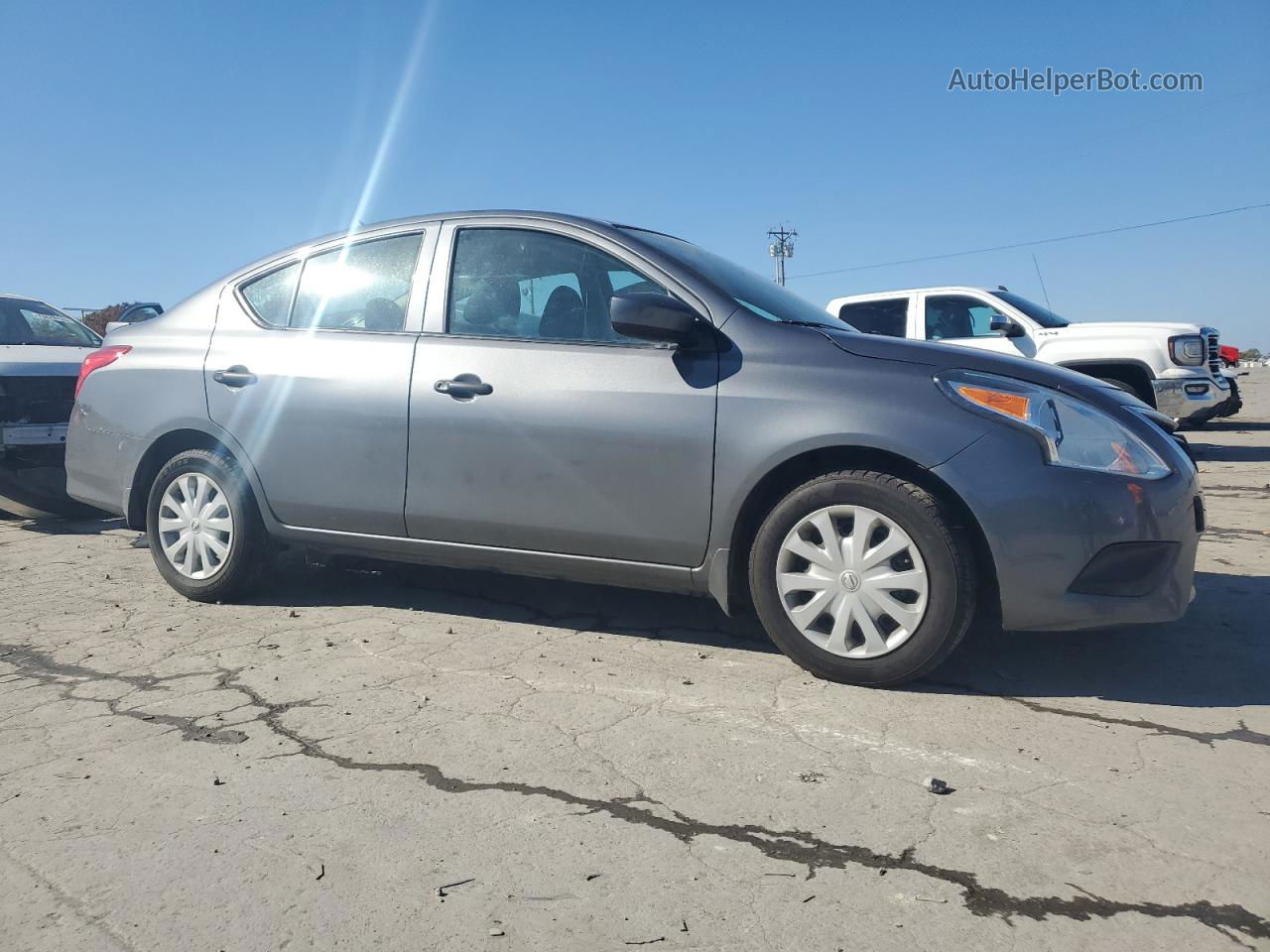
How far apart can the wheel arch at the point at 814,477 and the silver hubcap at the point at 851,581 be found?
177 millimetres

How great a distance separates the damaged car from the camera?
660cm

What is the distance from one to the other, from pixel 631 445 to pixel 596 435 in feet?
0.47

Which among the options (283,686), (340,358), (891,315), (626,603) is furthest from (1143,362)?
(283,686)

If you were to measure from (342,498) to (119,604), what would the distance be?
4.37 feet

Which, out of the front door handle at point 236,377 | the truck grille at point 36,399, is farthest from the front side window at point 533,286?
the truck grille at point 36,399

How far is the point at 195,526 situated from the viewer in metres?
4.46

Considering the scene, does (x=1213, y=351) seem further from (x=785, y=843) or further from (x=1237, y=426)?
(x=785, y=843)

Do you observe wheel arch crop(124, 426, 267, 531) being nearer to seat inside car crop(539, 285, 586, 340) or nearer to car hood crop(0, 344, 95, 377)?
seat inside car crop(539, 285, 586, 340)

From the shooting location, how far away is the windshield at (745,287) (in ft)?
12.4

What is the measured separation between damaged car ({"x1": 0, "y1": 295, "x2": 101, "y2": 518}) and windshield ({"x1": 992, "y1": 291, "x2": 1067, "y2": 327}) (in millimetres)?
9133

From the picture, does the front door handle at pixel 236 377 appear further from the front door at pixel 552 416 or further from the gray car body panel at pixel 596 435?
the front door at pixel 552 416

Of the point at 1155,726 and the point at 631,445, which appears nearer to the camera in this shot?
the point at 1155,726

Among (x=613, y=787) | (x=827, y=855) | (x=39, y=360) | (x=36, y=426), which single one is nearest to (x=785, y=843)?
(x=827, y=855)

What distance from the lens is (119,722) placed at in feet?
9.94
